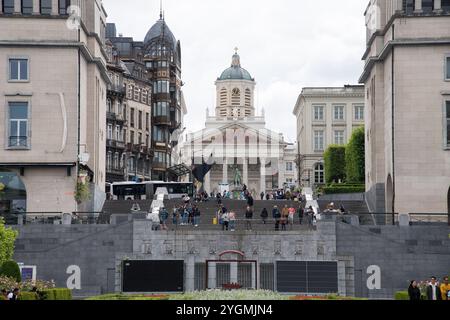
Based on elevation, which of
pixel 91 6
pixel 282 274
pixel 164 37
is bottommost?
pixel 282 274

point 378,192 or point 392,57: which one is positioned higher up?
point 392,57

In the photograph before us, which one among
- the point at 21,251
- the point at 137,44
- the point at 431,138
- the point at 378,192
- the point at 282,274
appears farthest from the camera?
the point at 137,44

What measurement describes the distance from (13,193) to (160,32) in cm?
7879

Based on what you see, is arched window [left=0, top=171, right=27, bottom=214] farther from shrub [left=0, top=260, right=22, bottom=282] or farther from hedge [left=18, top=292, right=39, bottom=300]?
hedge [left=18, top=292, right=39, bottom=300]

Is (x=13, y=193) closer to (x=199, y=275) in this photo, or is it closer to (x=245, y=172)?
(x=199, y=275)

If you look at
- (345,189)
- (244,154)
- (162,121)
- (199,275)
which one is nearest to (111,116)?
(162,121)

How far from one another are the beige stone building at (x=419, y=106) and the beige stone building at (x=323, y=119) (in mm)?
81807

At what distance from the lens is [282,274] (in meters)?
54.1

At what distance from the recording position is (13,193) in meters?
66.4

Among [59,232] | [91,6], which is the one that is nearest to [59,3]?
[91,6]

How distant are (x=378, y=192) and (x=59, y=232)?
2202cm

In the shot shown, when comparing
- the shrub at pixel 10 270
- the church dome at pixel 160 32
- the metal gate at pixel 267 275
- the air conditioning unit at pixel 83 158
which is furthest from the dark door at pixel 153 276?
the church dome at pixel 160 32
